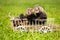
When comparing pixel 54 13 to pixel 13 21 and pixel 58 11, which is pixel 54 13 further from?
pixel 13 21

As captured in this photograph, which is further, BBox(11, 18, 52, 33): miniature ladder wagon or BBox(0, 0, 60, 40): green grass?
BBox(11, 18, 52, 33): miniature ladder wagon

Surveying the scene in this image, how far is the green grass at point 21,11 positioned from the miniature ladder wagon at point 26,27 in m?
0.06

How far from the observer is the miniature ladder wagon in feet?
7.32

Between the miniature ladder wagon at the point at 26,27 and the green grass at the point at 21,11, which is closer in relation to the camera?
the green grass at the point at 21,11

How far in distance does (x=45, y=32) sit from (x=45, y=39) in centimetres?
14

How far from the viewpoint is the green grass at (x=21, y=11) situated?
83.8 inches

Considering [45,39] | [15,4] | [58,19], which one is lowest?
[45,39]

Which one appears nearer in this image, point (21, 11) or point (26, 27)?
point (26, 27)

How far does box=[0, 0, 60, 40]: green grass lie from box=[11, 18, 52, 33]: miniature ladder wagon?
→ 0.06m

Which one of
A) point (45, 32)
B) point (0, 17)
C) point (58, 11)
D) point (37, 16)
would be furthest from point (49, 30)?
point (0, 17)

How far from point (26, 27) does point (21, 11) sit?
0.27 m

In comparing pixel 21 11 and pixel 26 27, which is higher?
pixel 21 11

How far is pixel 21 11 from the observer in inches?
96.0

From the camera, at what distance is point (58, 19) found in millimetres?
2387
